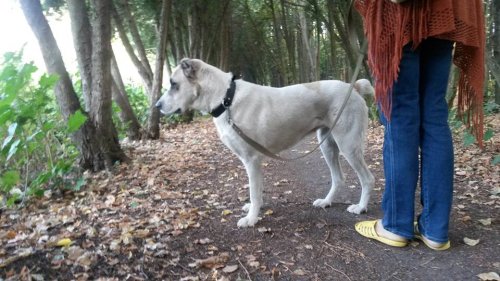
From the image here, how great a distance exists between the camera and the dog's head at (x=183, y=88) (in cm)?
392

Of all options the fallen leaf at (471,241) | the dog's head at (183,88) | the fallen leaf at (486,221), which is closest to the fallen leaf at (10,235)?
the dog's head at (183,88)

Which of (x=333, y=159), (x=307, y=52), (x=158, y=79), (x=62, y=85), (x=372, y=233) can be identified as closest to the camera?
(x=372, y=233)

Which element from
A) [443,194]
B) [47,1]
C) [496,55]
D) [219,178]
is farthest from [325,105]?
[47,1]

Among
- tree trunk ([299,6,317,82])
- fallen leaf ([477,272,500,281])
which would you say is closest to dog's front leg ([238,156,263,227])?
fallen leaf ([477,272,500,281])

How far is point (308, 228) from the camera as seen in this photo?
11.5 feet

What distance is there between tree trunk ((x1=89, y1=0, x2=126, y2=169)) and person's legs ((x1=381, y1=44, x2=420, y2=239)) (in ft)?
13.5

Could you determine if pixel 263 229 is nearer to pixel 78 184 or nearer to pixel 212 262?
pixel 212 262

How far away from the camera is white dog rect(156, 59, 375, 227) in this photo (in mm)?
3674

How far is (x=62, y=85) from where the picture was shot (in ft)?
17.5

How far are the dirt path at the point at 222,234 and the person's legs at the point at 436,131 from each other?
1.34 ft

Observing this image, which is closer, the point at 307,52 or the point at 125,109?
the point at 125,109

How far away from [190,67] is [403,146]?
218 cm

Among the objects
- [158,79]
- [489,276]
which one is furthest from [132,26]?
[489,276]

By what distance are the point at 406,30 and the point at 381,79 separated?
0.33 metres
